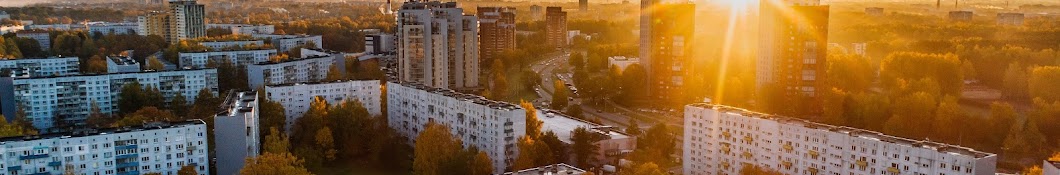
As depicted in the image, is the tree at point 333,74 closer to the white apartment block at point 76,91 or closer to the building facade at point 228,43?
the white apartment block at point 76,91

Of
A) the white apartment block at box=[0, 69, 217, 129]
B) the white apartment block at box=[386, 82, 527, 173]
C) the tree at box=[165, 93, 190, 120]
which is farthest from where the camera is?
the tree at box=[165, 93, 190, 120]

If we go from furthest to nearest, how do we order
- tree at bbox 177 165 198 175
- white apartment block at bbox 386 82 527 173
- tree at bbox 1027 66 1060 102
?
tree at bbox 1027 66 1060 102 < white apartment block at bbox 386 82 527 173 < tree at bbox 177 165 198 175

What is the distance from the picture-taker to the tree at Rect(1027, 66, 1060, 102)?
22.7 m

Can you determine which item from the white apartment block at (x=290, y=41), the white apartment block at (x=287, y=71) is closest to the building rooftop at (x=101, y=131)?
the white apartment block at (x=287, y=71)

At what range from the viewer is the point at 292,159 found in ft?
44.6

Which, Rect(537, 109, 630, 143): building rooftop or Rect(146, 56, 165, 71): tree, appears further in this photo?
Rect(146, 56, 165, 71): tree

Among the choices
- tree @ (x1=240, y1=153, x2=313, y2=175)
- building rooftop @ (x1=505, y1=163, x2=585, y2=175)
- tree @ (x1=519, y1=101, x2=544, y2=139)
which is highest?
tree @ (x1=519, y1=101, x2=544, y2=139)

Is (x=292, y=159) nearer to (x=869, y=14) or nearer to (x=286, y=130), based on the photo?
(x=286, y=130)

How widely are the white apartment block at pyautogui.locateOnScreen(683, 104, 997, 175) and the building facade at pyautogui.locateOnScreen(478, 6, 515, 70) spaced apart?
17.9 metres

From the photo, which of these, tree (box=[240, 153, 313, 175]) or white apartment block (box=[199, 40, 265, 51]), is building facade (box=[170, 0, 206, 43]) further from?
tree (box=[240, 153, 313, 175])

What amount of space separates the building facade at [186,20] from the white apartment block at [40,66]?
12376 mm

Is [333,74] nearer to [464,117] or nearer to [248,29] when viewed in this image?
[464,117]

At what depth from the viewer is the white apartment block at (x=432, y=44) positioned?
78.3 feet

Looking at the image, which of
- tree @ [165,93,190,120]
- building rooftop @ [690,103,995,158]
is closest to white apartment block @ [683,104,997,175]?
building rooftop @ [690,103,995,158]
